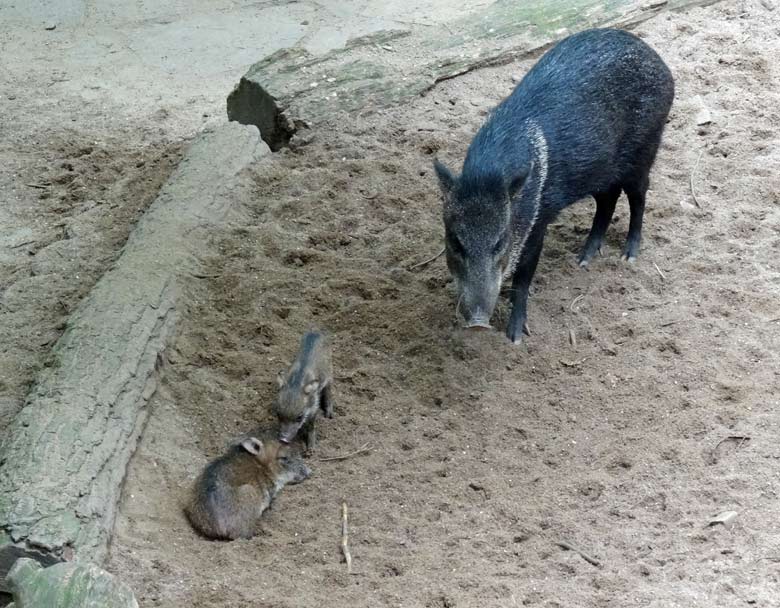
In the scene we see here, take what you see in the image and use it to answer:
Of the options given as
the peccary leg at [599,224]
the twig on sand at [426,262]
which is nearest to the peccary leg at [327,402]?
the twig on sand at [426,262]

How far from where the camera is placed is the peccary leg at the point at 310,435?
430 centimetres

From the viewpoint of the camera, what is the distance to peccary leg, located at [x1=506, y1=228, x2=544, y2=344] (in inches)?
190

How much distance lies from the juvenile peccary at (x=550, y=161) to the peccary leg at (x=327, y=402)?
670 mm

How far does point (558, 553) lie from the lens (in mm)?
3574

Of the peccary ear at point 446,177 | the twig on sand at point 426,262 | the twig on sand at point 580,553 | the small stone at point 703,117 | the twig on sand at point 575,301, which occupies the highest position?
the peccary ear at point 446,177

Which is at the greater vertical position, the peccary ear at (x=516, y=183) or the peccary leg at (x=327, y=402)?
the peccary ear at (x=516, y=183)

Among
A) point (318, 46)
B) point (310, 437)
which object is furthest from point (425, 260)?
point (318, 46)

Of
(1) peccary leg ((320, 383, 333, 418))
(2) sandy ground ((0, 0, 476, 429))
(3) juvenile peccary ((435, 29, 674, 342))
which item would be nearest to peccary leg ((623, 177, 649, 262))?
(3) juvenile peccary ((435, 29, 674, 342))

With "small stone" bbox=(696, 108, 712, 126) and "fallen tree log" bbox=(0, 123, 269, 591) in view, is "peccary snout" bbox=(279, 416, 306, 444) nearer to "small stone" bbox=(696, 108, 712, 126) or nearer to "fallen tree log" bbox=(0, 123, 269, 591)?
"fallen tree log" bbox=(0, 123, 269, 591)

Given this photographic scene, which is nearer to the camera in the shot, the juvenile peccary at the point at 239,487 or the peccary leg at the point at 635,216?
the juvenile peccary at the point at 239,487

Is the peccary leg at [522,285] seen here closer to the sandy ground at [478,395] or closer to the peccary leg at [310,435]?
the sandy ground at [478,395]

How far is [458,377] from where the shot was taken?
466cm

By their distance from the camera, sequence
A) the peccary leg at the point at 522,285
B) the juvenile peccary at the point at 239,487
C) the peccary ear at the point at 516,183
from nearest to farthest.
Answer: the juvenile peccary at the point at 239,487
the peccary ear at the point at 516,183
the peccary leg at the point at 522,285

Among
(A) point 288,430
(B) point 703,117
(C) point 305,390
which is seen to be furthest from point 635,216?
(A) point 288,430
